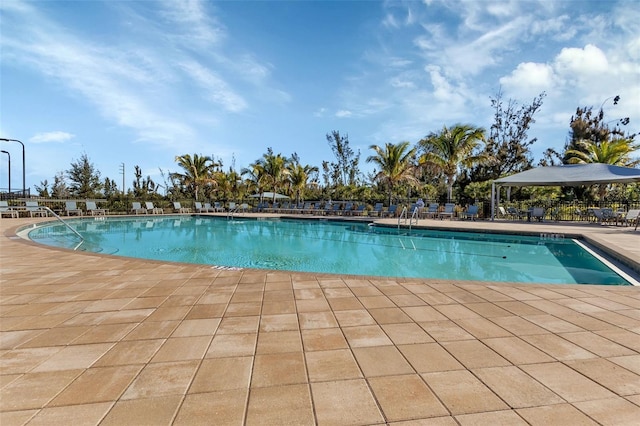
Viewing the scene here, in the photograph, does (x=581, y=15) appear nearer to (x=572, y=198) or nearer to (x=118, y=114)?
(x=572, y=198)

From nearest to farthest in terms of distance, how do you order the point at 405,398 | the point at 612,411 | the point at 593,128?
the point at 612,411 < the point at 405,398 < the point at 593,128

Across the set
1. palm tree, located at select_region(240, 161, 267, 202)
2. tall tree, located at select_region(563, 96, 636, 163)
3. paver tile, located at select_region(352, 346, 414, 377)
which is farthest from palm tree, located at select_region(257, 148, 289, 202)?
paver tile, located at select_region(352, 346, 414, 377)

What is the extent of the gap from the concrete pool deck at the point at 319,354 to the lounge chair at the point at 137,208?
2029cm

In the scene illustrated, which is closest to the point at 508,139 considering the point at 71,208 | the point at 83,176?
the point at 71,208

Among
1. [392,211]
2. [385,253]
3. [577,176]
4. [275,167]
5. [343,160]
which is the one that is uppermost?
[343,160]

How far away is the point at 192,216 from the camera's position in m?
23.0

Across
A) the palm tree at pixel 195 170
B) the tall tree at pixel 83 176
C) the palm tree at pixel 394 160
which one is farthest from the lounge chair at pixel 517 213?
the tall tree at pixel 83 176

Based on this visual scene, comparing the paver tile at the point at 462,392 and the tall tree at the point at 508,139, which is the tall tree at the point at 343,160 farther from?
the paver tile at the point at 462,392

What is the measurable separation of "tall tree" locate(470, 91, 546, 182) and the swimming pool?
58.9 feet

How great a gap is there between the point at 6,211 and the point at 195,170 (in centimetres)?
1260

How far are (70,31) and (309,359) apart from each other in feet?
37.1

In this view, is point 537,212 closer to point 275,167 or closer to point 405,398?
point 405,398

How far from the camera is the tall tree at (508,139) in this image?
26750mm

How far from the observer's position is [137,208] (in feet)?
73.1
